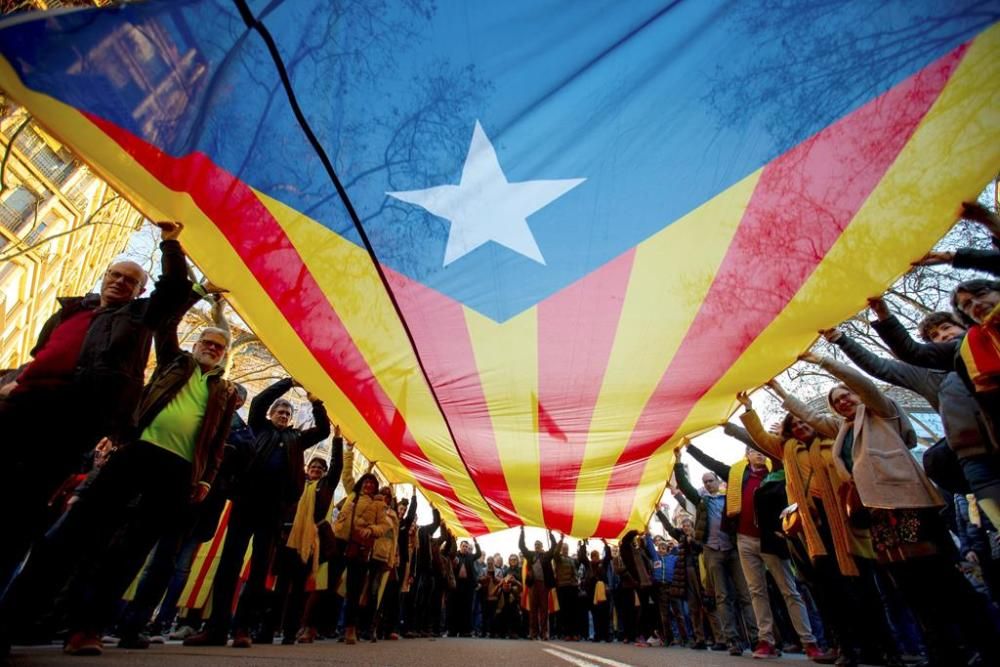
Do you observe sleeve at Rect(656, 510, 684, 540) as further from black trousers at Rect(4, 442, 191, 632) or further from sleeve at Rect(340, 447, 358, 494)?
black trousers at Rect(4, 442, 191, 632)

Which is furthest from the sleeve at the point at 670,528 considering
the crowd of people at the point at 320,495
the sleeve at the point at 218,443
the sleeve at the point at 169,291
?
the sleeve at the point at 169,291

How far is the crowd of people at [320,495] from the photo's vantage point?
1795 mm

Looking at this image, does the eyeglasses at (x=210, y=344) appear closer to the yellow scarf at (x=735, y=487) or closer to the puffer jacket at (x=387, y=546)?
the puffer jacket at (x=387, y=546)

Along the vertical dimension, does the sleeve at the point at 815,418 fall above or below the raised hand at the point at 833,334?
below

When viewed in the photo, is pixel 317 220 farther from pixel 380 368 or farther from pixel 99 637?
pixel 99 637

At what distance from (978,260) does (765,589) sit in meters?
2.88

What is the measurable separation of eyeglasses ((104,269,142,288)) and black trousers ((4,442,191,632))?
744 millimetres

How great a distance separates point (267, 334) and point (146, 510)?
1.22 m

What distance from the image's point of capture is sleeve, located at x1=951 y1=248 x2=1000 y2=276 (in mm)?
2211

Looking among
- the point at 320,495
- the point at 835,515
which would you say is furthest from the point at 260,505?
the point at 835,515

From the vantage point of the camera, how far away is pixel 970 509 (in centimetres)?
383

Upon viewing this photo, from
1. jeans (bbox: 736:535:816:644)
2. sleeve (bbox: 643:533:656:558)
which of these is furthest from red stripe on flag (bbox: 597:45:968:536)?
sleeve (bbox: 643:533:656:558)

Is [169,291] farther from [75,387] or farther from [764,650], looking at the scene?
[764,650]

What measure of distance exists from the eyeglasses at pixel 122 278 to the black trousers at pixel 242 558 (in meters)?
1.62
